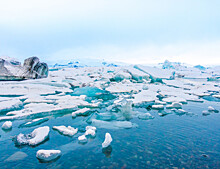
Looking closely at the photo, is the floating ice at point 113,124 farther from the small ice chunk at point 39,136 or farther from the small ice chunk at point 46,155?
the small ice chunk at point 46,155

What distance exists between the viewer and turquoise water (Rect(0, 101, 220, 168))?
1923mm

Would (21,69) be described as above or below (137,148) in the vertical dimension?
above

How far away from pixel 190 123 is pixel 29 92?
565 cm

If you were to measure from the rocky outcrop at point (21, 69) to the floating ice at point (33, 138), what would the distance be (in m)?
5.76

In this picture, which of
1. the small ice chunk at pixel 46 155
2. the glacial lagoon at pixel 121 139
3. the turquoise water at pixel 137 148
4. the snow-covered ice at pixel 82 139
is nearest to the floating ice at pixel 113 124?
the glacial lagoon at pixel 121 139

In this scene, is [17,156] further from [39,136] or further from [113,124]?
[113,124]

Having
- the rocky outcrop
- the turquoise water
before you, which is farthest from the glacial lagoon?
the rocky outcrop

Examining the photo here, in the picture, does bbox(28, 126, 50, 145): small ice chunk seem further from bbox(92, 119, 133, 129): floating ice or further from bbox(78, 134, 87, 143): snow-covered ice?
bbox(92, 119, 133, 129): floating ice

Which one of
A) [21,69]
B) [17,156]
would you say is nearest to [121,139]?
[17,156]

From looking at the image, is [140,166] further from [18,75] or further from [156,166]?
[18,75]

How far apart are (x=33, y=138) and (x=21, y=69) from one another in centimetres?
617

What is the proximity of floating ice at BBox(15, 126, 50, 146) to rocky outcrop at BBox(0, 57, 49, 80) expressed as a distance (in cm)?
576

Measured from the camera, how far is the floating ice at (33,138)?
2.28m

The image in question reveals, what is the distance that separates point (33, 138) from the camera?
2.38 metres
